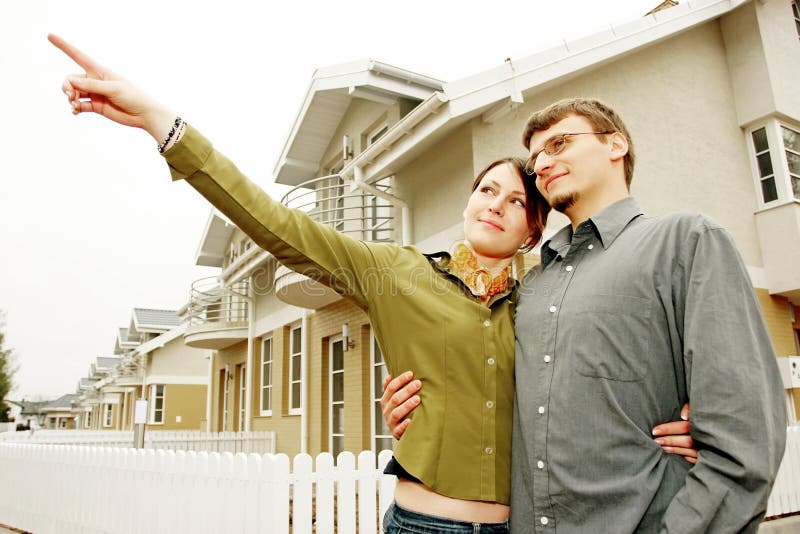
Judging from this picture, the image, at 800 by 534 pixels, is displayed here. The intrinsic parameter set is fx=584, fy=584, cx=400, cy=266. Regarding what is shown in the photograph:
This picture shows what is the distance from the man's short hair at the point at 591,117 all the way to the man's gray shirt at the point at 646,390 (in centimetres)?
31

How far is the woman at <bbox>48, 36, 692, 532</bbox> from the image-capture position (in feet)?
5.32

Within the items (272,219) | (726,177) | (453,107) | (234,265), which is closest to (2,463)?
(234,265)

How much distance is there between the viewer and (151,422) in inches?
1145

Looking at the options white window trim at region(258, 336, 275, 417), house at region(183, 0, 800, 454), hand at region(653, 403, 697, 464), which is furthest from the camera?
white window trim at region(258, 336, 275, 417)

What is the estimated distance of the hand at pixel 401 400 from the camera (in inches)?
71.9

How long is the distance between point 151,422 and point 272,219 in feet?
101

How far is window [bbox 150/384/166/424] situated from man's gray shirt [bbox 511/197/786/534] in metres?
31.1

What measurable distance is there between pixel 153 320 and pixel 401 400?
35.8 meters

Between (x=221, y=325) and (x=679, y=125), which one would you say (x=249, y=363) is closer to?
(x=221, y=325)

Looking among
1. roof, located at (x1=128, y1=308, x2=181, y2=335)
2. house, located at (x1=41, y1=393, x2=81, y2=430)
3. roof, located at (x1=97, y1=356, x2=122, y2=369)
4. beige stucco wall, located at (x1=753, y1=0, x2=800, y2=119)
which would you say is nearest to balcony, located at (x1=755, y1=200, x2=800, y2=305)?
beige stucco wall, located at (x1=753, y1=0, x2=800, y2=119)

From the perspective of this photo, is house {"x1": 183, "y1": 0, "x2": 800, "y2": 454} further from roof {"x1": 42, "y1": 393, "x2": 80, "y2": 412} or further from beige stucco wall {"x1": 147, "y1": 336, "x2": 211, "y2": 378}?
roof {"x1": 42, "y1": 393, "x2": 80, "y2": 412}

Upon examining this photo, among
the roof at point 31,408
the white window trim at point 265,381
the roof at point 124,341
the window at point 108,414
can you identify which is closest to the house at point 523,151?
the white window trim at point 265,381

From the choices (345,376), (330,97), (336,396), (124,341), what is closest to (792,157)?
(330,97)

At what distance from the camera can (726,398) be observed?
4.35ft
